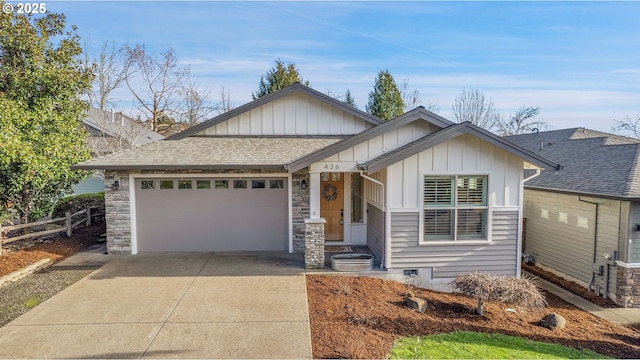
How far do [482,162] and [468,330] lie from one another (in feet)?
13.0

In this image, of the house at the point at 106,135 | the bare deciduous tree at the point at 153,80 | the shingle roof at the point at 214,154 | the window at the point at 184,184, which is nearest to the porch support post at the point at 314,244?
the shingle roof at the point at 214,154

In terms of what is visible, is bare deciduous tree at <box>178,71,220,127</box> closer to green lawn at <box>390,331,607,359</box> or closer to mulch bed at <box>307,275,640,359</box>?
mulch bed at <box>307,275,640,359</box>

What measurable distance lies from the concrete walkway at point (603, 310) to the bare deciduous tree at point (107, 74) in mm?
23230

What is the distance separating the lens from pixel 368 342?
206 inches

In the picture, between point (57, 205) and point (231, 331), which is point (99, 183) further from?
point (231, 331)

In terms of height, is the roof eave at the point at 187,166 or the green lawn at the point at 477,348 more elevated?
the roof eave at the point at 187,166

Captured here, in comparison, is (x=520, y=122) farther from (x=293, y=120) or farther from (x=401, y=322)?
(x=401, y=322)

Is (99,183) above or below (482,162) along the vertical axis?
below

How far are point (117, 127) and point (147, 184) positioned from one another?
11728mm

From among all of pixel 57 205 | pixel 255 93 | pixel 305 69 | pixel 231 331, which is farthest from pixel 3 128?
pixel 305 69

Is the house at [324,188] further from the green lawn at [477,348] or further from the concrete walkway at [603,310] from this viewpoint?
the green lawn at [477,348]

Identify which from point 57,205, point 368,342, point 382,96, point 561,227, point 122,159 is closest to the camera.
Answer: point 368,342

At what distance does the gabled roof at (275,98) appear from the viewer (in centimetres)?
1117

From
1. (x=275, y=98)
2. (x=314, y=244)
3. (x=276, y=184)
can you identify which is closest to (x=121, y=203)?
(x=276, y=184)
